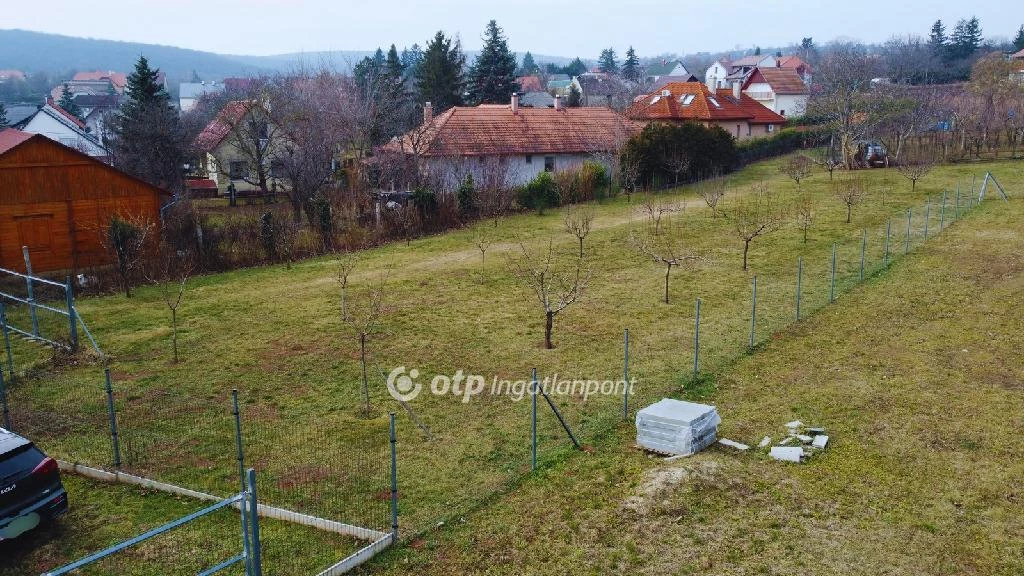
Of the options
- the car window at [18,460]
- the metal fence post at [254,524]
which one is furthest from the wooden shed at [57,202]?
the metal fence post at [254,524]

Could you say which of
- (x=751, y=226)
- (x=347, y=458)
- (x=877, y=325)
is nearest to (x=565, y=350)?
(x=347, y=458)

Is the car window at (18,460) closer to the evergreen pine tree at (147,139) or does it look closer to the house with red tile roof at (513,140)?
the house with red tile roof at (513,140)

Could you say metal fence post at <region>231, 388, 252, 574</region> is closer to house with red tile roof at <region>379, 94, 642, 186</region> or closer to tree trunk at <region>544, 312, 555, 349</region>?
tree trunk at <region>544, 312, 555, 349</region>

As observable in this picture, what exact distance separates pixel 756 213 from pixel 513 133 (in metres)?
15.2

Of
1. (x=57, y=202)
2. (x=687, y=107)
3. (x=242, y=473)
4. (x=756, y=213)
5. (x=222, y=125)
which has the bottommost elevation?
(x=242, y=473)

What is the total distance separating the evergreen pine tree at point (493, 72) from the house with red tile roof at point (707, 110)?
13.4 metres

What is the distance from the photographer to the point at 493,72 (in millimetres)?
57062

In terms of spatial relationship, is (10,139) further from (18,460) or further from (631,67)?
(631,67)

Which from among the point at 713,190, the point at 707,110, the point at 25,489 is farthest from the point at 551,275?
the point at 707,110

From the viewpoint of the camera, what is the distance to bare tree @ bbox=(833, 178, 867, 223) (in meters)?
26.3

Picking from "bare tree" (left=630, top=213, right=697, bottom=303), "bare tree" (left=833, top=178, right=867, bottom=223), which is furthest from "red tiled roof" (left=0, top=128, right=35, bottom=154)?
"bare tree" (left=833, top=178, right=867, bottom=223)

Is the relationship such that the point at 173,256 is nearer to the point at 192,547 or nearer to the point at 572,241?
the point at 572,241

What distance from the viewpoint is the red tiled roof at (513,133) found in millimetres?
35406

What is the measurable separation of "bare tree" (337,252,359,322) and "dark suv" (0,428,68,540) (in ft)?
28.9
